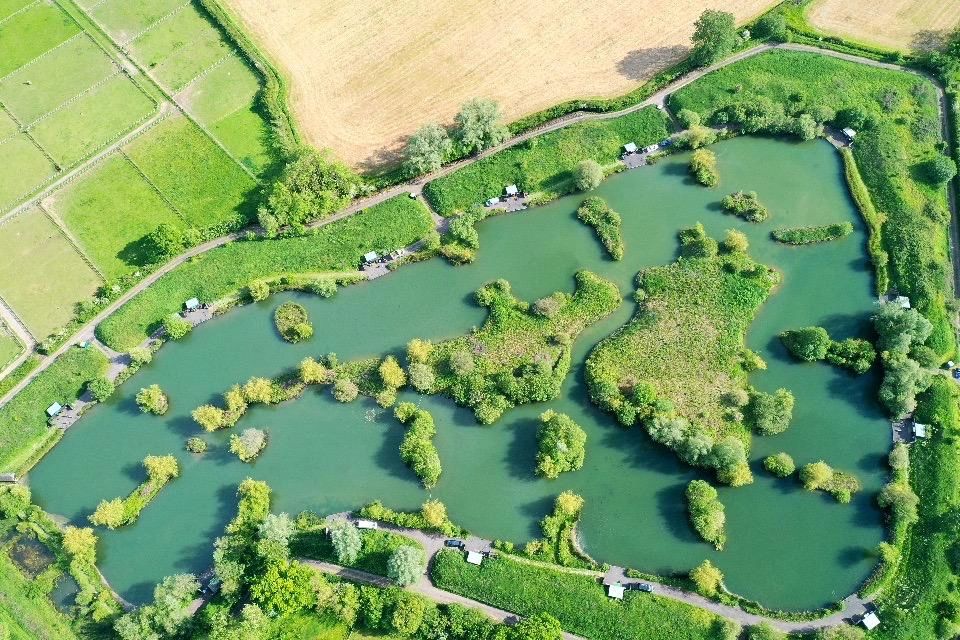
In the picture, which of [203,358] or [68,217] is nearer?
[203,358]

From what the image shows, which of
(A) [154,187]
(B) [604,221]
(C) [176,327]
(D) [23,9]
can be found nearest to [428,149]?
(B) [604,221]

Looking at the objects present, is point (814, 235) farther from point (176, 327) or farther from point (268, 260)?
point (176, 327)

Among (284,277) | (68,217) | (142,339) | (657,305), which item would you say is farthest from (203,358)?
(657,305)

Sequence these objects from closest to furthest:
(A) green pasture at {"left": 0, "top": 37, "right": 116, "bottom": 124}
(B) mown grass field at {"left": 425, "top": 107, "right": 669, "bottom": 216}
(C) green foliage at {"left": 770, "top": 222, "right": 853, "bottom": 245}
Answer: (C) green foliage at {"left": 770, "top": 222, "right": 853, "bottom": 245} < (B) mown grass field at {"left": 425, "top": 107, "right": 669, "bottom": 216} < (A) green pasture at {"left": 0, "top": 37, "right": 116, "bottom": 124}

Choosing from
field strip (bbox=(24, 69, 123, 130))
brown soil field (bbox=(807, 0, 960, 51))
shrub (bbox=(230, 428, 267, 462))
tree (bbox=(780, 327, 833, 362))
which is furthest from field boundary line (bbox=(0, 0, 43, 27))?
tree (bbox=(780, 327, 833, 362))

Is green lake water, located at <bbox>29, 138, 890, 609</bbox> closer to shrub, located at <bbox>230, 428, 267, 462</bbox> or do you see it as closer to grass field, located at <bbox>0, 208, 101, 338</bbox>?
shrub, located at <bbox>230, 428, 267, 462</bbox>

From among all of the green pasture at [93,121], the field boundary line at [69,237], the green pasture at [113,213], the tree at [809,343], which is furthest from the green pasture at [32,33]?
the tree at [809,343]

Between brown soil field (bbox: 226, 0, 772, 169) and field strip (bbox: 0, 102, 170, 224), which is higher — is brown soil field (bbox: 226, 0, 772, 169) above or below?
below

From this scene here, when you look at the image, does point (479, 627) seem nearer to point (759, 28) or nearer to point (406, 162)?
point (406, 162)
